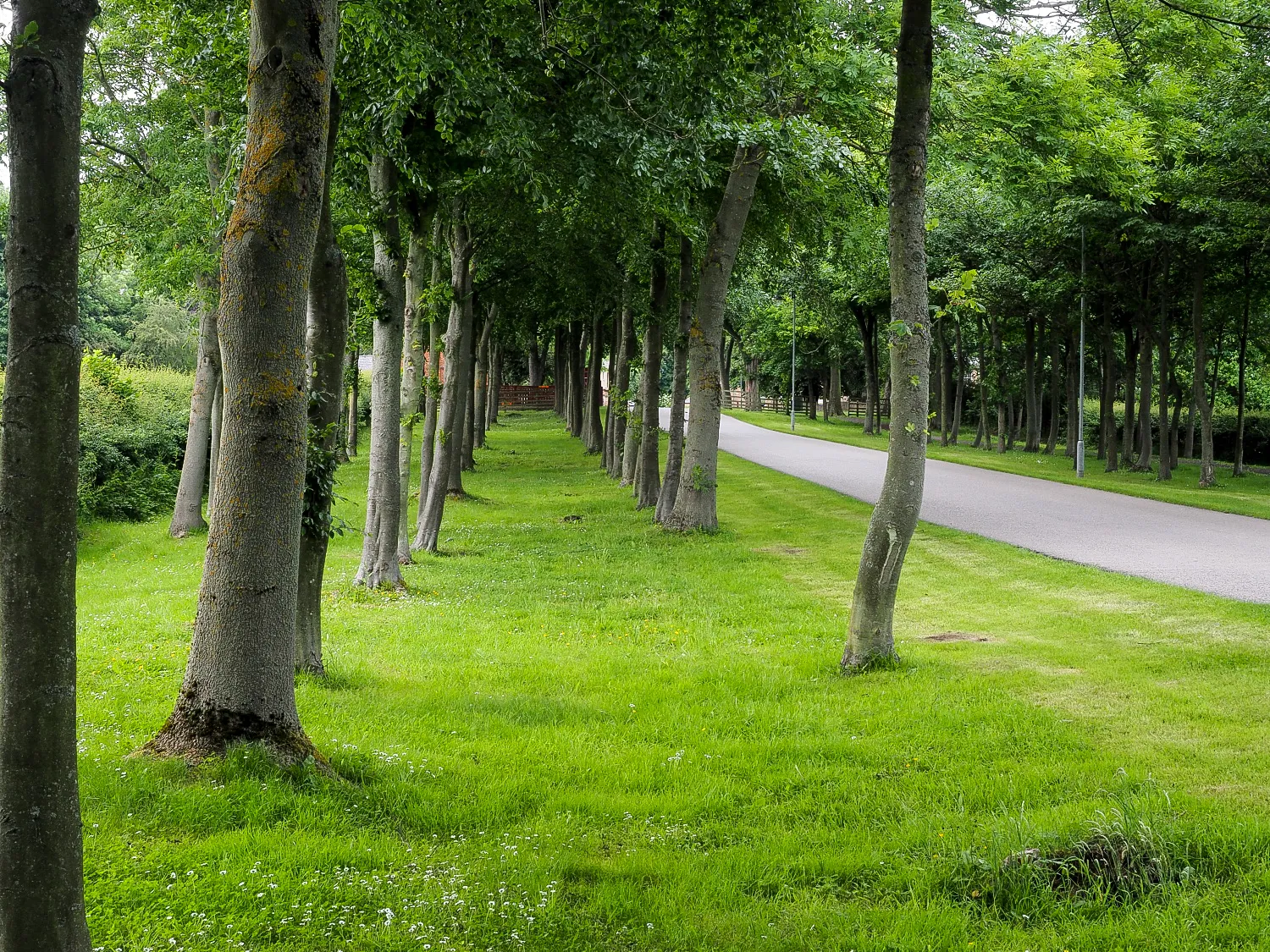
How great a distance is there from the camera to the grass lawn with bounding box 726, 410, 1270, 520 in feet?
70.5

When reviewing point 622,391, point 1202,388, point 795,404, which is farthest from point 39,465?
point 795,404

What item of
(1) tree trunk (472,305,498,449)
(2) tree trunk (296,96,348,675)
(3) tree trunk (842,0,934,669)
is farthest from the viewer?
(1) tree trunk (472,305,498,449)

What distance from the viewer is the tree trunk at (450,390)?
1614cm

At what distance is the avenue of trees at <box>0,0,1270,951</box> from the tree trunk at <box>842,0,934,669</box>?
3 centimetres

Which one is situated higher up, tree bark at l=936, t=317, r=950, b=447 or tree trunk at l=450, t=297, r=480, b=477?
tree bark at l=936, t=317, r=950, b=447

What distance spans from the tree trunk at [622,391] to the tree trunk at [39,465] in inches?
732

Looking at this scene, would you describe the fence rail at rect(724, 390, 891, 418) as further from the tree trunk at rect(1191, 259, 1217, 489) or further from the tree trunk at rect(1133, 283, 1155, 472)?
the tree trunk at rect(1191, 259, 1217, 489)

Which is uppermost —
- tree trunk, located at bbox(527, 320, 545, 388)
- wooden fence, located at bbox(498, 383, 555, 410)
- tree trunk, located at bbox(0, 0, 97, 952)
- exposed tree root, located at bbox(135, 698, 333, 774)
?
tree trunk, located at bbox(527, 320, 545, 388)

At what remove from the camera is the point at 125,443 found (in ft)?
73.5

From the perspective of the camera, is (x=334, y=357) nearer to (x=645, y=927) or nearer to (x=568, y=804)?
(x=568, y=804)

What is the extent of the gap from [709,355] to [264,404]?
12.8 meters

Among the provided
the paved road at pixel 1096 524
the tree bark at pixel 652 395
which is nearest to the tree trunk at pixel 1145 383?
the paved road at pixel 1096 524

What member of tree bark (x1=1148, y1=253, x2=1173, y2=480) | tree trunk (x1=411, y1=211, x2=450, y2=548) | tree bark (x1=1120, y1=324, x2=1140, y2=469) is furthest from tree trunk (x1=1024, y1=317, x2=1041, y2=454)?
tree trunk (x1=411, y1=211, x2=450, y2=548)

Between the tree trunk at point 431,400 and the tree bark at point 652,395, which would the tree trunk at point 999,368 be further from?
the tree trunk at point 431,400
